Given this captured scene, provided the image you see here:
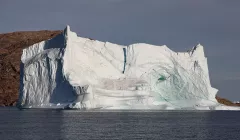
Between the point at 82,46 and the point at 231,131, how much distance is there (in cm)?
2001

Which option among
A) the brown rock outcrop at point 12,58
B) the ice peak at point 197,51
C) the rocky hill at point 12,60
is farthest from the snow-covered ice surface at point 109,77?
the brown rock outcrop at point 12,58

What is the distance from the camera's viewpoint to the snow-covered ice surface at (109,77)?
4503 centimetres

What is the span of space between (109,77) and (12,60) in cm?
5725

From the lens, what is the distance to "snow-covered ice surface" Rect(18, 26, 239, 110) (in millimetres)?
45031

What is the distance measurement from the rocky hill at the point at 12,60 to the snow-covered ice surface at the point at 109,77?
1770 inches

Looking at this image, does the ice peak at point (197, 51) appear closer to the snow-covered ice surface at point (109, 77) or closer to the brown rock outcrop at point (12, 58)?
the snow-covered ice surface at point (109, 77)

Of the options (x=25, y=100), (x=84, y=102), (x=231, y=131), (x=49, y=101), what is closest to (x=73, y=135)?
(x=231, y=131)

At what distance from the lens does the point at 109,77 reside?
47312 mm

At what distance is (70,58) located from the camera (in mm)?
46188

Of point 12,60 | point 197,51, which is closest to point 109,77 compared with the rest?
point 197,51

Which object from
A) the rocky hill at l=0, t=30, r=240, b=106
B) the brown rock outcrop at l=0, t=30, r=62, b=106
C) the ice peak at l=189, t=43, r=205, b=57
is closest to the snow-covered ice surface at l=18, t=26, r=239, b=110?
the ice peak at l=189, t=43, r=205, b=57

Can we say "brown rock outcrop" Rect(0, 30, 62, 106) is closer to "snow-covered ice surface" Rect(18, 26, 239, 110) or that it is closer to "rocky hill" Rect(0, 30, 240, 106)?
"rocky hill" Rect(0, 30, 240, 106)

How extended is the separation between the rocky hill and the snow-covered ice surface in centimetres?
4497

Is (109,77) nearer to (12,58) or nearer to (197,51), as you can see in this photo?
(197,51)
